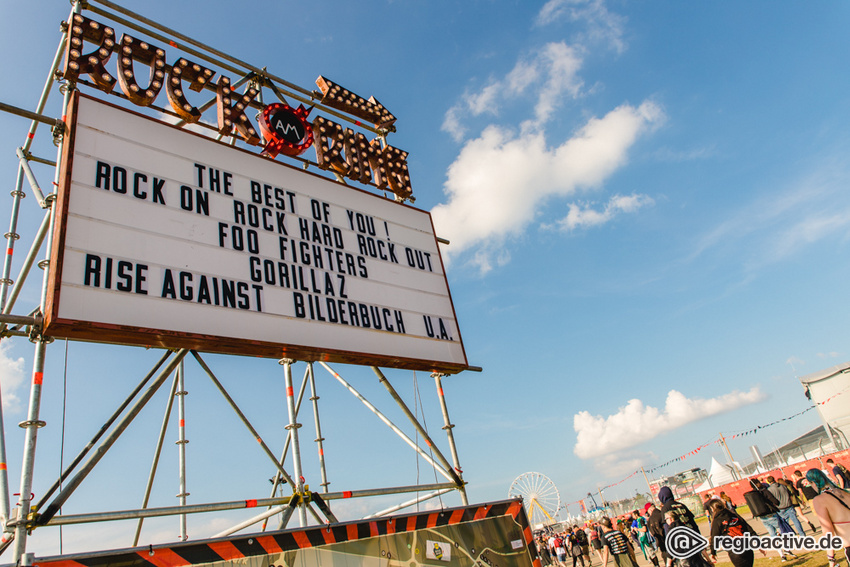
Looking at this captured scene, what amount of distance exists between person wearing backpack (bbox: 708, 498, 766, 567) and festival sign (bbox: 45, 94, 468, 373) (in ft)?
13.4

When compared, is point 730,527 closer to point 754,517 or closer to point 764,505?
point 764,505

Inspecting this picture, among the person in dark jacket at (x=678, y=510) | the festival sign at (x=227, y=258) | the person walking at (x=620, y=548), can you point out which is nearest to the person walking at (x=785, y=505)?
the person in dark jacket at (x=678, y=510)

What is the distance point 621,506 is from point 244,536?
82.0 metres

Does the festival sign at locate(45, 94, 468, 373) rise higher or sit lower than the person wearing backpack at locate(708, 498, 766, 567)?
higher

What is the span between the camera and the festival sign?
210 inches

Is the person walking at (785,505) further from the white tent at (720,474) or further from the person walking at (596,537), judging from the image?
the white tent at (720,474)

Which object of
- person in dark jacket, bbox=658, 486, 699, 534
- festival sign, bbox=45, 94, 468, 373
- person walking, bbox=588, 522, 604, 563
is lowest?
person walking, bbox=588, 522, 604, 563

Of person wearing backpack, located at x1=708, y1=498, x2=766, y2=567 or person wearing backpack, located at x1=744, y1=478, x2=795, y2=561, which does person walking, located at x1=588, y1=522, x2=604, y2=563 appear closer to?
person wearing backpack, located at x1=744, y1=478, x2=795, y2=561

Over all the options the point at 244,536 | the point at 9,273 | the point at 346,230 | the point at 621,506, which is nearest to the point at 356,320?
the point at 346,230

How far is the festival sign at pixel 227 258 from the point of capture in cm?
534
